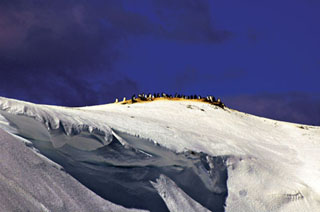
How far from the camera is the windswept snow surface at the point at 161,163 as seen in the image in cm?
775

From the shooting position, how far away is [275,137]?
56.6 feet

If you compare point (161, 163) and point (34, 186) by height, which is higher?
point (161, 163)

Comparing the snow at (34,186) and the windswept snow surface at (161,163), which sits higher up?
the windswept snow surface at (161,163)

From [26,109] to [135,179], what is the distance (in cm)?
263

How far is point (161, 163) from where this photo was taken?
9.52 m

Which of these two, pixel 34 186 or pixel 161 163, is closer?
pixel 34 186

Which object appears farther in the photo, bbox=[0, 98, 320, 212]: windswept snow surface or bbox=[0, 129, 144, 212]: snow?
bbox=[0, 98, 320, 212]: windswept snow surface

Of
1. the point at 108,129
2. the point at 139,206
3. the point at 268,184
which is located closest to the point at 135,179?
the point at 139,206

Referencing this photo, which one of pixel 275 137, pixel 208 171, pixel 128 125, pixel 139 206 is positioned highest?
pixel 275 137

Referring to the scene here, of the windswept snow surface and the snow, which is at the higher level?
the windswept snow surface

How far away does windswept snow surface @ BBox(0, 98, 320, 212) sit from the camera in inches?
305

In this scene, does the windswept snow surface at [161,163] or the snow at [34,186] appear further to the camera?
the windswept snow surface at [161,163]

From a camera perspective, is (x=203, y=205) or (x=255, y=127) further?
(x=255, y=127)

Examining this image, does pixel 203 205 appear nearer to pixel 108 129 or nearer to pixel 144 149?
pixel 144 149
